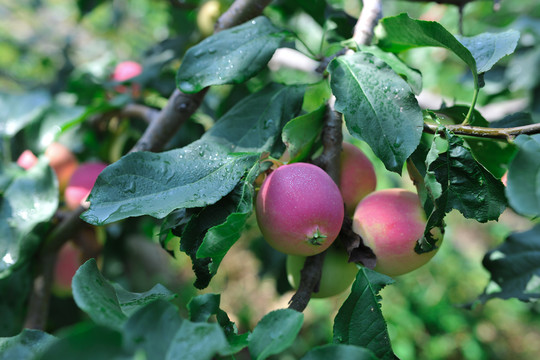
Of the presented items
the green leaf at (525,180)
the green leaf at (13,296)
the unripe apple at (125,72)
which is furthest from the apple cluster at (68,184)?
the green leaf at (525,180)

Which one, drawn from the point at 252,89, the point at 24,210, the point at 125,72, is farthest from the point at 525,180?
the point at 125,72

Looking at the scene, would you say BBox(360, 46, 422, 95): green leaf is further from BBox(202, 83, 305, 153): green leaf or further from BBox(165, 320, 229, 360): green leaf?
BBox(165, 320, 229, 360): green leaf

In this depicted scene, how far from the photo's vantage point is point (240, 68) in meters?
0.56

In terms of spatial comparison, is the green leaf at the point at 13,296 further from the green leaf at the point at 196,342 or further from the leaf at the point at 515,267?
the leaf at the point at 515,267

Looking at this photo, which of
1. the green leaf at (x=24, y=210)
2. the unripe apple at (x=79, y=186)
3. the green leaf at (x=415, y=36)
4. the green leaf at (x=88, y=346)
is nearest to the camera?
the green leaf at (x=88, y=346)

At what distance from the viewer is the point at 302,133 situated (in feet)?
1.73

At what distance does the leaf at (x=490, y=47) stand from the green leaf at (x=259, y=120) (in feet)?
0.71

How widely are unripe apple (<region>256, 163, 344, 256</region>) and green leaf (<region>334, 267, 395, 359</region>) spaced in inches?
2.4

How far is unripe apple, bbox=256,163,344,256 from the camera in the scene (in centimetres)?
46

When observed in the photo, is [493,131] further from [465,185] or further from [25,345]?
[25,345]

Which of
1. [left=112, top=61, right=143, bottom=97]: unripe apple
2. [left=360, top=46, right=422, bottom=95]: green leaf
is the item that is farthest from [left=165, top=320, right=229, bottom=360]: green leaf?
[left=112, top=61, right=143, bottom=97]: unripe apple

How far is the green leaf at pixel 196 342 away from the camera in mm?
323

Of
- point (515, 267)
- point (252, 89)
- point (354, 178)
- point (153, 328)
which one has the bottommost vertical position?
point (515, 267)

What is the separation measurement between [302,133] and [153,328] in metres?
0.29
